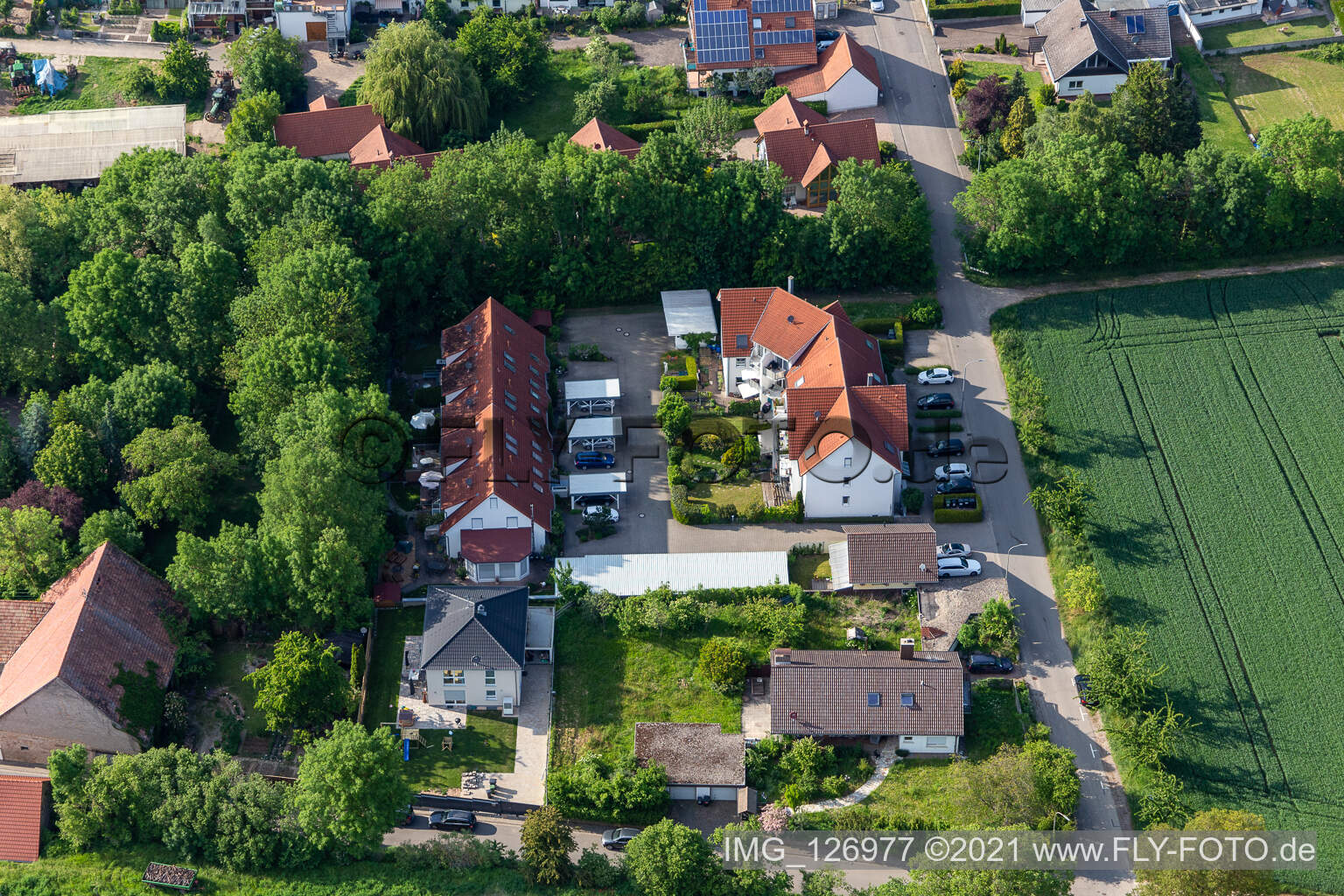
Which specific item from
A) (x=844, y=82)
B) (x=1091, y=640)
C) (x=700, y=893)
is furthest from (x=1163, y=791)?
(x=844, y=82)

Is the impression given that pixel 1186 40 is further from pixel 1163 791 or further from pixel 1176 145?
pixel 1163 791

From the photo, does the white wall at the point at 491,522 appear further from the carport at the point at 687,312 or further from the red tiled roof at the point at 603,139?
the red tiled roof at the point at 603,139

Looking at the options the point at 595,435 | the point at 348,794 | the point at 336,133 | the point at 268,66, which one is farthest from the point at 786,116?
the point at 348,794

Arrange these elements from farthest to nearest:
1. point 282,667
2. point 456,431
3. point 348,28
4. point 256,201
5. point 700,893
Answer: point 348,28 → point 256,201 → point 456,431 → point 282,667 → point 700,893

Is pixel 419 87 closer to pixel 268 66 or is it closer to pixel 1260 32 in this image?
pixel 268 66

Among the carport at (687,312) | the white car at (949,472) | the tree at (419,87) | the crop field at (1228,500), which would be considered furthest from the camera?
the tree at (419,87)

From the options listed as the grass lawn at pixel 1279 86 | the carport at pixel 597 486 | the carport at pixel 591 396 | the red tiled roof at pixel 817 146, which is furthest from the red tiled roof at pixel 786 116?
the carport at pixel 597 486

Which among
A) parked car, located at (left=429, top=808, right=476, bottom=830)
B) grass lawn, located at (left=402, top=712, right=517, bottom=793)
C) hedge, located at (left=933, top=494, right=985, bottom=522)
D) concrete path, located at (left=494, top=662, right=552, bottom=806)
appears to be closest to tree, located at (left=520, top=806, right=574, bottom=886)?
parked car, located at (left=429, top=808, right=476, bottom=830)
